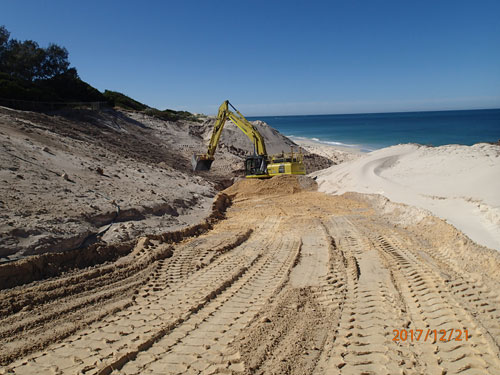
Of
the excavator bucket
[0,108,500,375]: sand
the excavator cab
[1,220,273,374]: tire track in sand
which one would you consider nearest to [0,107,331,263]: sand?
[0,108,500,375]: sand

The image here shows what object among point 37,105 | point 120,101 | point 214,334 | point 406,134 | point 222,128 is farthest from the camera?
point 406,134

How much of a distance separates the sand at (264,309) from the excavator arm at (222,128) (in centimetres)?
1076

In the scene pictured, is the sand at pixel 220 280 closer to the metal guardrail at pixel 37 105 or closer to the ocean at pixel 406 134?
the metal guardrail at pixel 37 105

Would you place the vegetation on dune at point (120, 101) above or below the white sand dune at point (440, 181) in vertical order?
above

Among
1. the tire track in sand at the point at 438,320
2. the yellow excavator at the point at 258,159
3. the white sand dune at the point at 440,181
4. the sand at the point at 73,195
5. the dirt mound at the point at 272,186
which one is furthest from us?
the yellow excavator at the point at 258,159

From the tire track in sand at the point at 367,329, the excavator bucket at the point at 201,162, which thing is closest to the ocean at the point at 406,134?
the excavator bucket at the point at 201,162

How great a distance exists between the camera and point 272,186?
17.1m

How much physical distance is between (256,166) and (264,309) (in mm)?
13752

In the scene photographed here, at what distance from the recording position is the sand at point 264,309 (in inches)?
149

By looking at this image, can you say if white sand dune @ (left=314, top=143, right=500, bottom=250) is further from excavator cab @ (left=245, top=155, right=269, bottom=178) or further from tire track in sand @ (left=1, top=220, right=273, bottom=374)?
tire track in sand @ (left=1, top=220, right=273, bottom=374)

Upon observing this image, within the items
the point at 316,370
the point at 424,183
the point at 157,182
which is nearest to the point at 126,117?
the point at 157,182

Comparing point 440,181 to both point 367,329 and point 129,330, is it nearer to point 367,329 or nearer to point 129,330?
point 367,329

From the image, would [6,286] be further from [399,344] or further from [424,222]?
[424,222]

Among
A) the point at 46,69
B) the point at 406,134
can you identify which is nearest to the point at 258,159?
the point at 46,69
